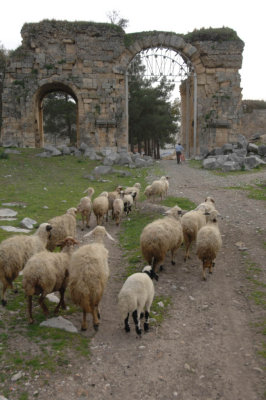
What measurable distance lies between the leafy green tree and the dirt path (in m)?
34.9

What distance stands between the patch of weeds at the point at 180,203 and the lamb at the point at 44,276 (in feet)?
22.7

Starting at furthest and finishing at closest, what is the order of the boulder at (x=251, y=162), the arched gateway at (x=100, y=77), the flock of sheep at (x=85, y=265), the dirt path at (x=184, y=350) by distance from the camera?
1. the arched gateway at (x=100, y=77)
2. the boulder at (x=251, y=162)
3. the flock of sheep at (x=85, y=265)
4. the dirt path at (x=184, y=350)

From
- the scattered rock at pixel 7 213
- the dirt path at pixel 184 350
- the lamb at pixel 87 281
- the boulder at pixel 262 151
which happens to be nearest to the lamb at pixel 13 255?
the lamb at pixel 87 281

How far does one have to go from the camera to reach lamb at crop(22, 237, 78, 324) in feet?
16.3

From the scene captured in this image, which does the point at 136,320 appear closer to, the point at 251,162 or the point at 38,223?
the point at 38,223

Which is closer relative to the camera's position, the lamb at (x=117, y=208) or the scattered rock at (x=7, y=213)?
the scattered rock at (x=7, y=213)

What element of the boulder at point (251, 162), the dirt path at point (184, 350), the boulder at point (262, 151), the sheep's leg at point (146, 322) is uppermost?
the boulder at point (262, 151)

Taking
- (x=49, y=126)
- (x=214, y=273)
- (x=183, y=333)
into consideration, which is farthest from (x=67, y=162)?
(x=49, y=126)

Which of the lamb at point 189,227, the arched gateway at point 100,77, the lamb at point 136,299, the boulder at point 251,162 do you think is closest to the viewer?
the lamb at point 136,299

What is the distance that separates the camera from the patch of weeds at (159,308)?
17.9ft

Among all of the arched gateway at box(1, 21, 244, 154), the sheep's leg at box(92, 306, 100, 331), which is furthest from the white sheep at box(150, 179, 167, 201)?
the arched gateway at box(1, 21, 244, 154)

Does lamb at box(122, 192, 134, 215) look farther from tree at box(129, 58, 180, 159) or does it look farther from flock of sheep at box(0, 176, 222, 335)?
tree at box(129, 58, 180, 159)

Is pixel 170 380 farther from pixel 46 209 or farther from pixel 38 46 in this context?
pixel 38 46

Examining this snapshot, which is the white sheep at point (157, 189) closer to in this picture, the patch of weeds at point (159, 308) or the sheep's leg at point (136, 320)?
the patch of weeds at point (159, 308)
